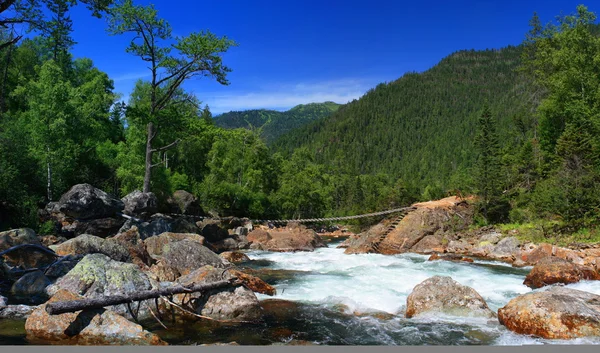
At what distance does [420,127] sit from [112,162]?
18588 cm

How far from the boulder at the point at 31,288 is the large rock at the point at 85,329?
2.14 m

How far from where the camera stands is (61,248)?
39.2ft

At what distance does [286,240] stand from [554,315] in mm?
18305

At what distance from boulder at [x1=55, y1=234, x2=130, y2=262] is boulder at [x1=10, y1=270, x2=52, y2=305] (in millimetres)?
2126

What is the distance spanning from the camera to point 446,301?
9211mm

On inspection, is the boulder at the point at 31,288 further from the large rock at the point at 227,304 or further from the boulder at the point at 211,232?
the boulder at the point at 211,232

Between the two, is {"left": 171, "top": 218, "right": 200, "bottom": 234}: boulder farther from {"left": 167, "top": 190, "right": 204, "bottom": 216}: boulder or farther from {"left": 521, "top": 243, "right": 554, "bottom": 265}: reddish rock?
{"left": 521, "top": 243, "right": 554, "bottom": 265}: reddish rock

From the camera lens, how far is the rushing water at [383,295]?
7719 millimetres

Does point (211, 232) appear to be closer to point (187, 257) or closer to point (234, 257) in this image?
point (234, 257)

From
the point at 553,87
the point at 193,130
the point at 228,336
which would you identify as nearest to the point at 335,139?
the point at 553,87

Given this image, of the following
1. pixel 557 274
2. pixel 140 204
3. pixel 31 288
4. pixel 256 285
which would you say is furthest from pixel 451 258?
pixel 31 288

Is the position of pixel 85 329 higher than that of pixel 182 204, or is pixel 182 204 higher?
pixel 182 204

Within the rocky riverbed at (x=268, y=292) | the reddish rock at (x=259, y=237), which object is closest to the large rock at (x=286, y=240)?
the reddish rock at (x=259, y=237)

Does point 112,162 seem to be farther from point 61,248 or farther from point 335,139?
point 335,139
